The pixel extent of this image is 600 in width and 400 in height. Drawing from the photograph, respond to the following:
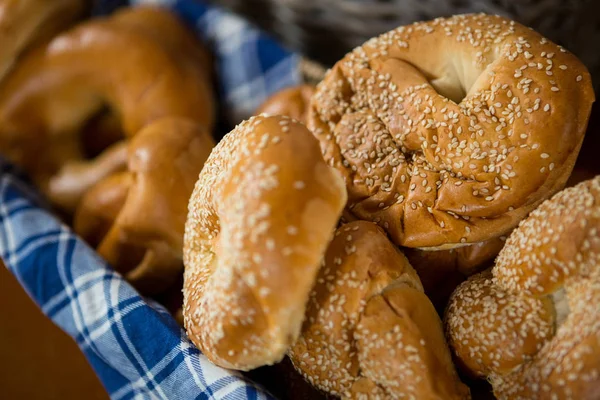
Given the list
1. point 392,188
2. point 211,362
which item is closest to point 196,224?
point 211,362

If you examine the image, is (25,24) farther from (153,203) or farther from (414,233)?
(414,233)

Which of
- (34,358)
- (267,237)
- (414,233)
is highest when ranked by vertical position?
(267,237)

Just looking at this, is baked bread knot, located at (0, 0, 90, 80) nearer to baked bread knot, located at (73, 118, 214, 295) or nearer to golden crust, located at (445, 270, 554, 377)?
baked bread knot, located at (73, 118, 214, 295)

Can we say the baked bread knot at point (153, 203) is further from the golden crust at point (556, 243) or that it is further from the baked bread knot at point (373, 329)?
the golden crust at point (556, 243)

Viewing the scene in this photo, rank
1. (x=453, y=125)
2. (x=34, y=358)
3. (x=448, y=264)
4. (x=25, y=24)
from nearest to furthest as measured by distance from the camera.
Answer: (x=453, y=125), (x=448, y=264), (x=34, y=358), (x=25, y=24)

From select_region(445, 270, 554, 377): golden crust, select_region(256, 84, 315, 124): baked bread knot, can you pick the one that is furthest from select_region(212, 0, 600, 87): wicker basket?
select_region(445, 270, 554, 377): golden crust

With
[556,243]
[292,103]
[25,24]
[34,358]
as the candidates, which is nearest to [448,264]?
[556,243]

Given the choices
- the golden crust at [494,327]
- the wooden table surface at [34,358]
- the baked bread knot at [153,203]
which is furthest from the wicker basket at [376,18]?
the wooden table surface at [34,358]
